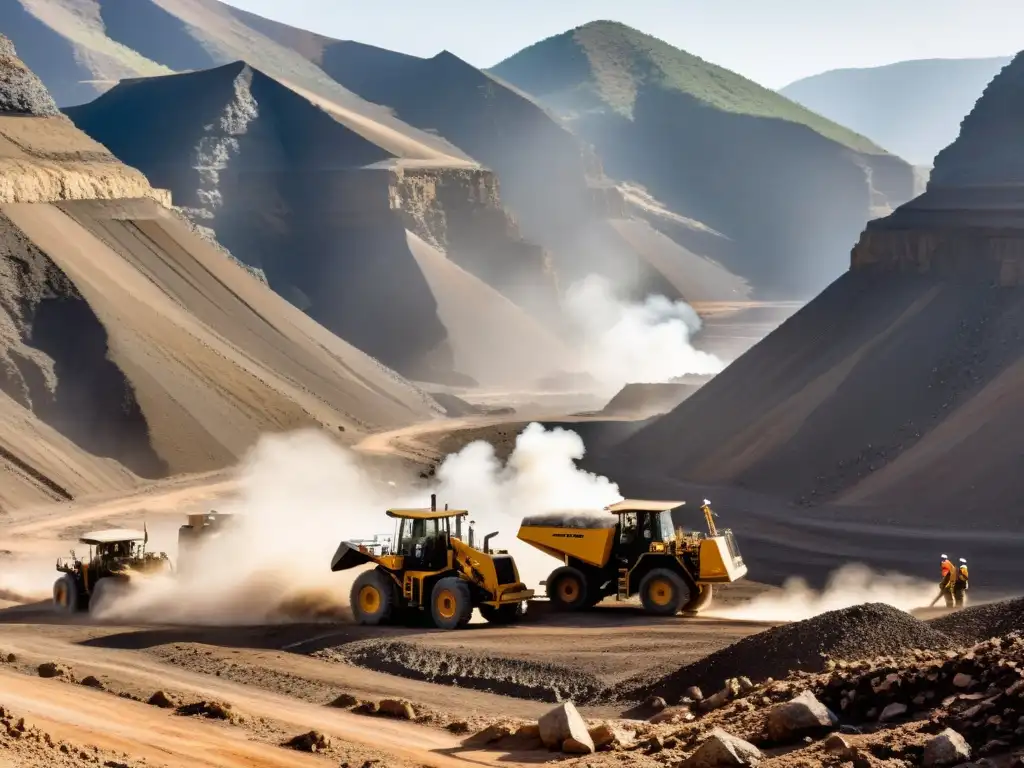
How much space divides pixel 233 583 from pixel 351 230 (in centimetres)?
7578

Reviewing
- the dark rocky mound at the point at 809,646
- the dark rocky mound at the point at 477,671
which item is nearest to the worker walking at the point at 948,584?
the dark rocky mound at the point at 809,646

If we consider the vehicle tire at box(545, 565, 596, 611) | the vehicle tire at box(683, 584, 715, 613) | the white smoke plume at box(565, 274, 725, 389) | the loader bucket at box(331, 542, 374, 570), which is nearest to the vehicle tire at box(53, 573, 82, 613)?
the loader bucket at box(331, 542, 374, 570)

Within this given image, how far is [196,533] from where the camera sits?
35.6 meters

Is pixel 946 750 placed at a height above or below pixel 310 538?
below

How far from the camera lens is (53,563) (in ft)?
139

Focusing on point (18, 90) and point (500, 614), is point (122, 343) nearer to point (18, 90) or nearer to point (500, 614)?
point (18, 90)

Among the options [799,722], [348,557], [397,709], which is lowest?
[397,709]

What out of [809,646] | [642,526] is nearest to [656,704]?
[809,646]

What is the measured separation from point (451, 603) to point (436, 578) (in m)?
0.67

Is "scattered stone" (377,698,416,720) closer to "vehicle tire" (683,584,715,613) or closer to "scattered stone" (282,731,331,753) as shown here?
"scattered stone" (282,731,331,753)

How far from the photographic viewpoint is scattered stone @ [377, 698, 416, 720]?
22719 millimetres

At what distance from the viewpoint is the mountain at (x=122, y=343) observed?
59.7 metres

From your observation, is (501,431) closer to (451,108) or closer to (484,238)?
(484,238)

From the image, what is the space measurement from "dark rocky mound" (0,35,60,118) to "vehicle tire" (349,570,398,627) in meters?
49.7
